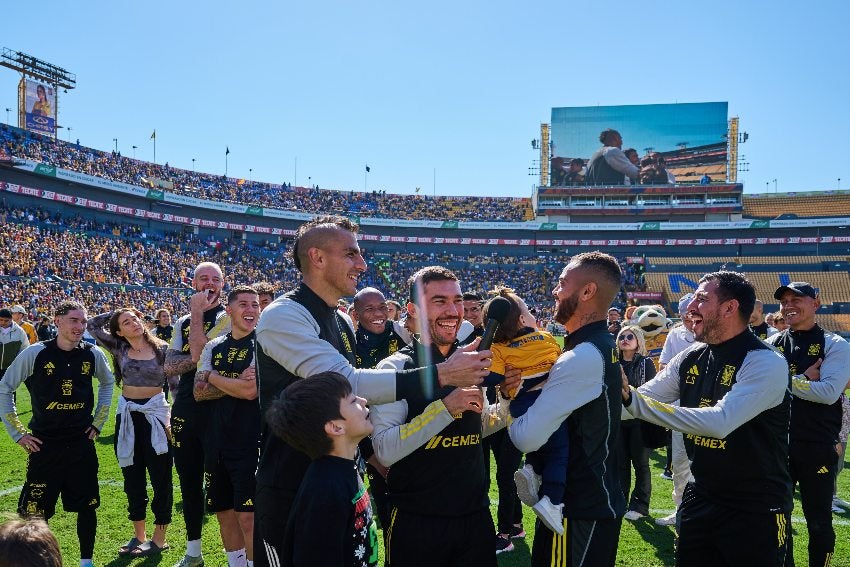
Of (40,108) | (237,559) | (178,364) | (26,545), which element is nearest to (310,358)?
(26,545)

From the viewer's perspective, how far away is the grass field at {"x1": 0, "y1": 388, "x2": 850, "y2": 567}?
5582mm

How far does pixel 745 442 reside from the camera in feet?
11.5

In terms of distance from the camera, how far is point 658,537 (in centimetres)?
626

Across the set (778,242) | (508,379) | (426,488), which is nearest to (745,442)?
(508,379)

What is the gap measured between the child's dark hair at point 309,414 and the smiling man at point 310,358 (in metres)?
0.31

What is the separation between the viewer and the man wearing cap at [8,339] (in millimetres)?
12328

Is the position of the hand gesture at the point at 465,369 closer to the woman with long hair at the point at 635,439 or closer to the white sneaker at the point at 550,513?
the white sneaker at the point at 550,513

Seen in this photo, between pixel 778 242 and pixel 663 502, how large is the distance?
56.1 metres

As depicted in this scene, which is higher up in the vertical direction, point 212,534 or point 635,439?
point 635,439

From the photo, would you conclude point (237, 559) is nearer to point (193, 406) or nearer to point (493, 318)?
point (193, 406)

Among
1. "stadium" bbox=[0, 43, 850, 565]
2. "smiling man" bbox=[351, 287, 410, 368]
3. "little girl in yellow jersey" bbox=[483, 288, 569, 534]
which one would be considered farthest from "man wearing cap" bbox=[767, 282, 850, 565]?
"stadium" bbox=[0, 43, 850, 565]

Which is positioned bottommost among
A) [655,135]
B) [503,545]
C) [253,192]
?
[503,545]

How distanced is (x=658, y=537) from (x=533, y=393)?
4.14 m

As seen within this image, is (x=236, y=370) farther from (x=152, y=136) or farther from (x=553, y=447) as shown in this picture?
(x=152, y=136)
